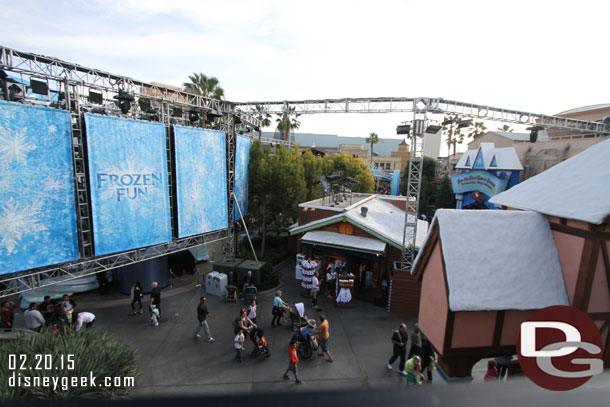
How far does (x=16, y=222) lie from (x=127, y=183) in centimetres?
346

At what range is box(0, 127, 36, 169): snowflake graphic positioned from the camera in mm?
8562

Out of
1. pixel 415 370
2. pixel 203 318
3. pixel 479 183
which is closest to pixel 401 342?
pixel 415 370

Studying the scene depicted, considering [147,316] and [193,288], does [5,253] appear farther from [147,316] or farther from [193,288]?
[193,288]

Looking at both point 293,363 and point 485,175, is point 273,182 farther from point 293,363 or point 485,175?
point 485,175

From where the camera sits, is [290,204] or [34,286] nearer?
[34,286]

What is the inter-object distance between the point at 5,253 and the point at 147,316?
525 cm

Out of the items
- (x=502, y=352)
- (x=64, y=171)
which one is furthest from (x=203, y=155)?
(x=502, y=352)

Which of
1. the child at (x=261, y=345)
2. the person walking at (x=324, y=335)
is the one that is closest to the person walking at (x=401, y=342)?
the person walking at (x=324, y=335)

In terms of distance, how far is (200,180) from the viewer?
1502 cm

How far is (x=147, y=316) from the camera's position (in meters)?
12.4

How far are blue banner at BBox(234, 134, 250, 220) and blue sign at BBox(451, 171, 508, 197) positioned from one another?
771 inches

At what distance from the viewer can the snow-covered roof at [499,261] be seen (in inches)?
208

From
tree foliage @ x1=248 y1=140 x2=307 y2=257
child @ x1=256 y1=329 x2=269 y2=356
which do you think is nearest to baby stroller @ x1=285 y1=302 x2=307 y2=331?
child @ x1=256 y1=329 x2=269 y2=356

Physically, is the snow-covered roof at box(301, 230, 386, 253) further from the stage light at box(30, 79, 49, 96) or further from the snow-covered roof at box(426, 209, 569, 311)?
the stage light at box(30, 79, 49, 96)
